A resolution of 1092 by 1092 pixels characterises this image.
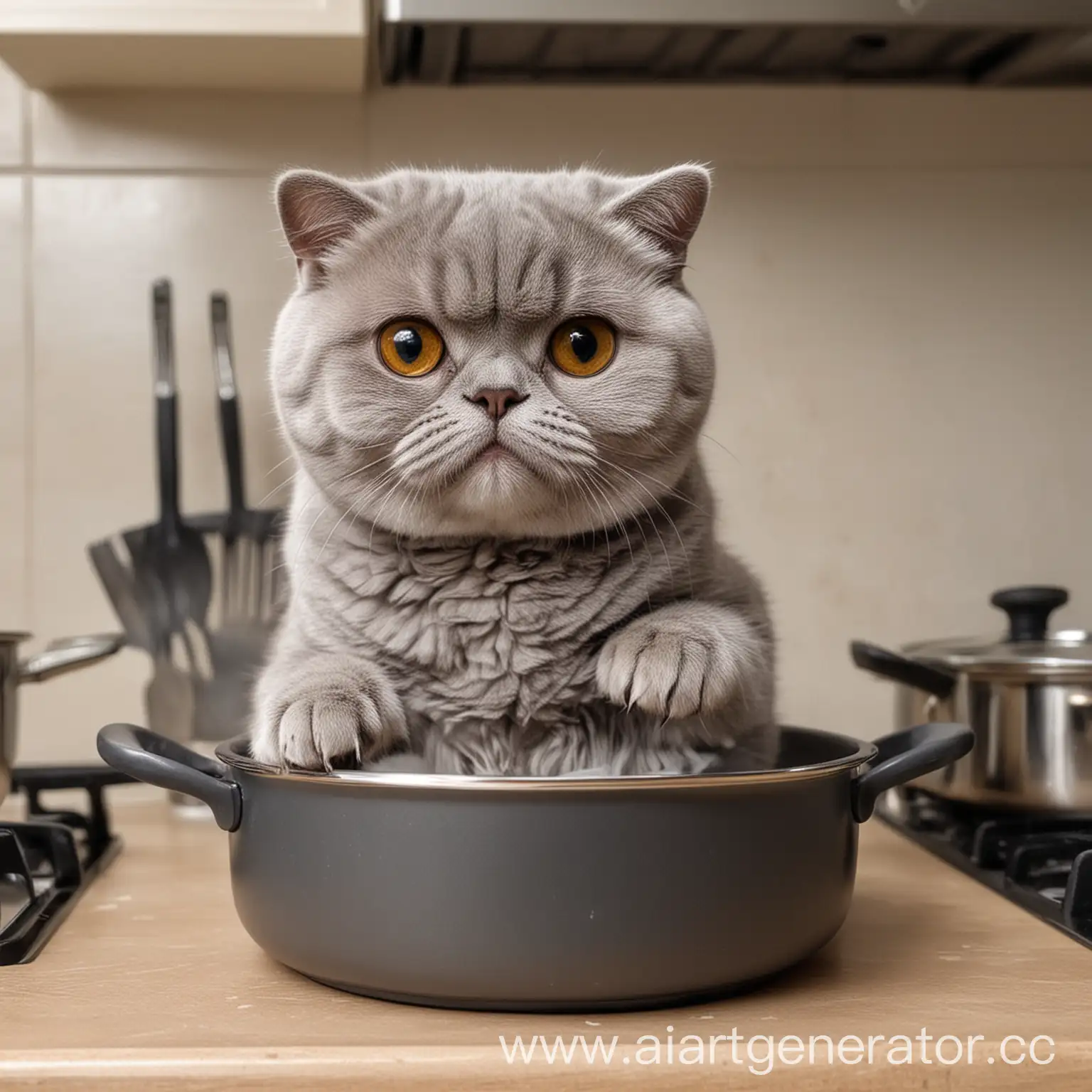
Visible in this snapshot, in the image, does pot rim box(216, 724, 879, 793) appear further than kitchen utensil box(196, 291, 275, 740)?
No

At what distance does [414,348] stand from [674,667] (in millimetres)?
295

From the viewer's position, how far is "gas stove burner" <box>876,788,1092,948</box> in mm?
1021

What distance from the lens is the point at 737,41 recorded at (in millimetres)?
1495

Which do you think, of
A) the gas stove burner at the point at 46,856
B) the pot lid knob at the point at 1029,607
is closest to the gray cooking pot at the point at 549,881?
the gas stove burner at the point at 46,856

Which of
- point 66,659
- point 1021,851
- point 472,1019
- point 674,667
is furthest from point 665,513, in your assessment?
point 66,659

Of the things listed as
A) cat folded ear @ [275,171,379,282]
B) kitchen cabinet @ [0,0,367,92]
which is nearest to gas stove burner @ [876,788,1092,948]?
cat folded ear @ [275,171,379,282]

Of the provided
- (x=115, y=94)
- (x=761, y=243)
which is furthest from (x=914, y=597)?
(x=115, y=94)

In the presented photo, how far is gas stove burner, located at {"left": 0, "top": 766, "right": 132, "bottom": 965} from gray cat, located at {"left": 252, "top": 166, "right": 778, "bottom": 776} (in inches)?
11.3

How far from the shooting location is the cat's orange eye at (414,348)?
0.87 meters

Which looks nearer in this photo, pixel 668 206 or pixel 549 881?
pixel 549 881

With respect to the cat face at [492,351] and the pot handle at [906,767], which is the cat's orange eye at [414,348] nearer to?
the cat face at [492,351]

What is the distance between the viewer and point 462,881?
0.76 m

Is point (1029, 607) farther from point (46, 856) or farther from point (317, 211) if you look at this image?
point (46, 856)

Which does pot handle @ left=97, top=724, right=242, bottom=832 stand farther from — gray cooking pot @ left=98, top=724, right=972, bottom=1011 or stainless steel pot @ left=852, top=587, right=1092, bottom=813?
stainless steel pot @ left=852, top=587, right=1092, bottom=813
